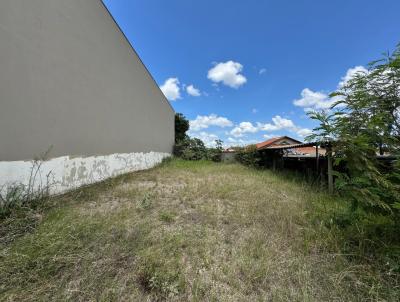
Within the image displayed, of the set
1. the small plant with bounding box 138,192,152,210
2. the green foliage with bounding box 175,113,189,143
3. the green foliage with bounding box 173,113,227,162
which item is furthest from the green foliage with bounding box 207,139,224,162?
the small plant with bounding box 138,192,152,210

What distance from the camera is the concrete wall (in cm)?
252

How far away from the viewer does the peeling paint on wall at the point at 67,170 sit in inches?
98.8

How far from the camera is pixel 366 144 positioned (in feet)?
5.79

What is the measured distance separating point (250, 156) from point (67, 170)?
31.7ft

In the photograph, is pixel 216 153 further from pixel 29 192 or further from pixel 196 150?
pixel 29 192

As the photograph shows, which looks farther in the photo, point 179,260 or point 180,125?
point 180,125

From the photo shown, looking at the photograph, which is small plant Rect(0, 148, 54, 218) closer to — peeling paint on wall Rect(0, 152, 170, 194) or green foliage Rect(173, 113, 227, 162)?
peeling paint on wall Rect(0, 152, 170, 194)

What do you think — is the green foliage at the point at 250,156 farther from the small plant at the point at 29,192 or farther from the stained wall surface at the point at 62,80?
the small plant at the point at 29,192

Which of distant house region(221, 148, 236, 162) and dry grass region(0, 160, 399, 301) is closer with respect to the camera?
dry grass region(0, 160, 399, 301)

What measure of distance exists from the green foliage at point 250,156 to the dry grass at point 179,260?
8.40 metres

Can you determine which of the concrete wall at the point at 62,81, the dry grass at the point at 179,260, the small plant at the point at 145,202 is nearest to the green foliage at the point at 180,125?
the concrete wall at the point at 62,81

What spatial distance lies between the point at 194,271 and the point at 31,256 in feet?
4.58

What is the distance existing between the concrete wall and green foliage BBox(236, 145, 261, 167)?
7295mm

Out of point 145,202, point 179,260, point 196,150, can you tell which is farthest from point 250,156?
point 179,260
